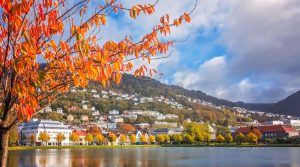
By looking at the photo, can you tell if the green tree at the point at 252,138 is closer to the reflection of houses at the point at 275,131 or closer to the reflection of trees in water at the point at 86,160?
the reflection of houses at the point at 275,131

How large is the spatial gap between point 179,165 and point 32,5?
29117 mm

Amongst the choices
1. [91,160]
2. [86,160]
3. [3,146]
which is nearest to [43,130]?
[86,160]

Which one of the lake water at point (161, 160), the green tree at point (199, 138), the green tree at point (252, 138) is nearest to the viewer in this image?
the lake water at point (161, 160)

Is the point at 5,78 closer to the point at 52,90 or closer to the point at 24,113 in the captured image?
the point at 52,90

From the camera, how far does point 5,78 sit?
5.57m

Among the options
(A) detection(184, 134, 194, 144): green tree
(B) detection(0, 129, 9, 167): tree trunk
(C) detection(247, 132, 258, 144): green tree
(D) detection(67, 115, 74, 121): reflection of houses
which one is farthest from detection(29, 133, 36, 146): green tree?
(B) detection(0, 129, 9, 167): tree trunk

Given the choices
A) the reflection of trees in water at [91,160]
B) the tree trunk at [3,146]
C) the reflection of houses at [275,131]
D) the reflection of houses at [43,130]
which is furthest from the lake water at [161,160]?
the reflection of houses at [275,131]

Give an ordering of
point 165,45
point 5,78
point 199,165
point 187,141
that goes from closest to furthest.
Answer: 1. point 5,78
2. point 165,45
3. point 199,165
4. point 187,141

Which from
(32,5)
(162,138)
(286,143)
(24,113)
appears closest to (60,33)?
(32,5)

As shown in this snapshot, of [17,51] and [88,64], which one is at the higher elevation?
[17,51]

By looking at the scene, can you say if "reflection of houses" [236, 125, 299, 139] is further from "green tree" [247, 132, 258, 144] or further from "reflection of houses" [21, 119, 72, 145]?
"reflection of houses" [21, 119, 72, 145]

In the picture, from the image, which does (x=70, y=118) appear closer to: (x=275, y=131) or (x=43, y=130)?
(x=43, y=130)

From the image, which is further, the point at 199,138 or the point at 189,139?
the point at 189,139

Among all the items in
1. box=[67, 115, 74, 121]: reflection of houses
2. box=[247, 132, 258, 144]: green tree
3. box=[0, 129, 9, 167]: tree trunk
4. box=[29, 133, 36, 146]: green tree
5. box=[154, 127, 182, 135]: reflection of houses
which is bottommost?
box=[247, 132, 258, 144]: green tree
